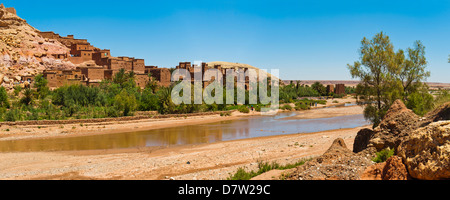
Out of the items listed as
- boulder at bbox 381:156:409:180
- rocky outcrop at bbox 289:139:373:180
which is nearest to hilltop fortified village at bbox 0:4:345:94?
rocky outcrop at bbox 289:139:373:180

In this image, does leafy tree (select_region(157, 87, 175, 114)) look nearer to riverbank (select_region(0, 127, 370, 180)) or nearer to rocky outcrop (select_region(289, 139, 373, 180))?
riverbank (select_region(0, 127, 370, 180))

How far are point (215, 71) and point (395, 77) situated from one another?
3809cm

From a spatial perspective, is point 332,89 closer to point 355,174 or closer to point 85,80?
point 85,80

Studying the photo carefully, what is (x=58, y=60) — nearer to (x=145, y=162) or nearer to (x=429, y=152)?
(x=145, y=162)

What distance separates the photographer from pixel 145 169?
1075 centimetres

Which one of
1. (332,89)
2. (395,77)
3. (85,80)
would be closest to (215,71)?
(85,80)

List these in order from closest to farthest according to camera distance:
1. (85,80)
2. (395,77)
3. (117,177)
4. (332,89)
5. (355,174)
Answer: (355,174), (117,177), (395,77), (85,80), (332,89)

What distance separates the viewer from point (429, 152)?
4.79 m

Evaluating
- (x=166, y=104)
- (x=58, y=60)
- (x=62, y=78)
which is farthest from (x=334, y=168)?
(x=58, y=60)

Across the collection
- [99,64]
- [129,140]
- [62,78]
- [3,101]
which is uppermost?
[99,64]

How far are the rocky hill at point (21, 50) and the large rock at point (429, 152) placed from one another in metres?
39.8

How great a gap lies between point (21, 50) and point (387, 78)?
1852 inches

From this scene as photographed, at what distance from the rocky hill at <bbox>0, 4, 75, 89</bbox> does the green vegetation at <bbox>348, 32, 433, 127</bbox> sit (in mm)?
35701
